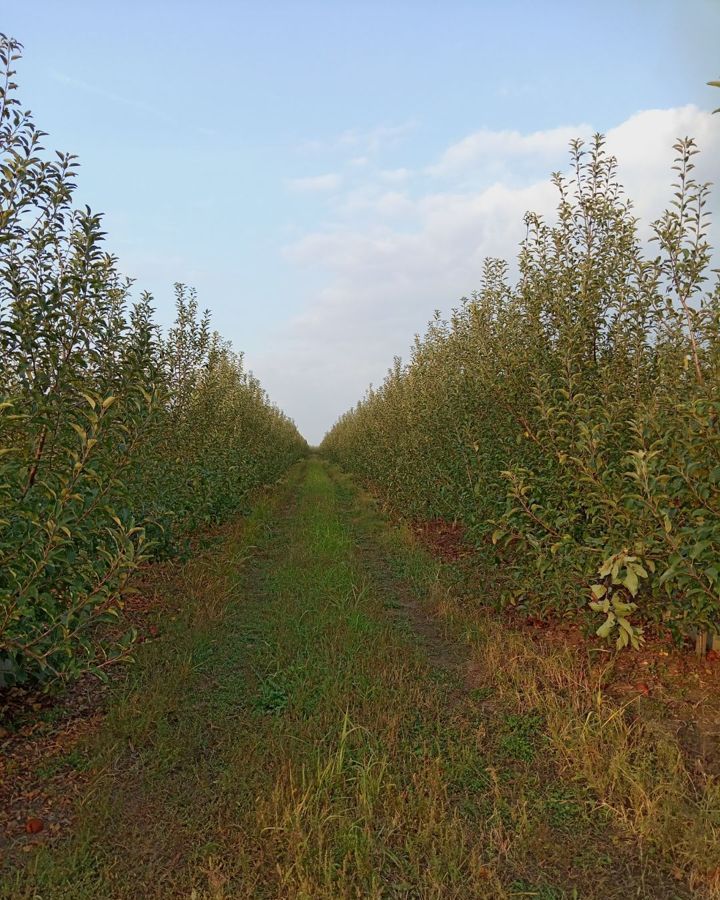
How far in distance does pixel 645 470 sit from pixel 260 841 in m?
3.19

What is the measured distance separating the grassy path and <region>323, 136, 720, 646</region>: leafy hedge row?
139cm

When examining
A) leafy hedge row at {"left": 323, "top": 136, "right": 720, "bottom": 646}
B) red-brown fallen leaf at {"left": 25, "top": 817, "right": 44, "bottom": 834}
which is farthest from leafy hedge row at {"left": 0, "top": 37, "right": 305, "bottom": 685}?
leafy hedge row at {"left": 323, "top": 136, "right": 720, "bottom": 646}

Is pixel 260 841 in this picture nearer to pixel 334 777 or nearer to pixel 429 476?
pixel 334 777

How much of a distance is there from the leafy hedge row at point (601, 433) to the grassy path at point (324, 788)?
1.39 meters

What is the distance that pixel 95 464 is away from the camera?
345 centimetres

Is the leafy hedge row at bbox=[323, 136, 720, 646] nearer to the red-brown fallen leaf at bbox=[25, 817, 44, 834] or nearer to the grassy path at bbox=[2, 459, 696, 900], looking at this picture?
the grassy path at bbox=[2, 459, 696, 900]

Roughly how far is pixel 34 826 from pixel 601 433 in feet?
14.9

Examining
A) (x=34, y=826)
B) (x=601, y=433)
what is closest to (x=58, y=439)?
(x=34, y=826)

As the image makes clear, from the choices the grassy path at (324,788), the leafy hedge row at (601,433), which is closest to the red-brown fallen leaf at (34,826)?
the grassy path at (324,788)

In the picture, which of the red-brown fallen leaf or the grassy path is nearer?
the grassy path

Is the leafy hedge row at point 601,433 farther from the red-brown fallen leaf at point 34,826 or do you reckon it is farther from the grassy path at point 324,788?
the red-brown fallen leaf at point 34,826

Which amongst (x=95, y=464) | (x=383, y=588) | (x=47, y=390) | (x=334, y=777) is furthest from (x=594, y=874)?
(x=383, y=588)

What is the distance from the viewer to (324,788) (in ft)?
11.1

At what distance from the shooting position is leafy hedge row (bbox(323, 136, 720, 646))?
389 cm
